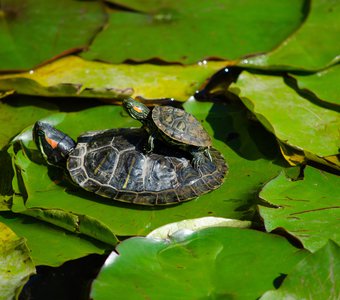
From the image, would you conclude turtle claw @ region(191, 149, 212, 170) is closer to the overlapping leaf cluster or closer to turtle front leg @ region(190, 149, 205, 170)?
turtle front leg @ region(190, 149, 205, 170)

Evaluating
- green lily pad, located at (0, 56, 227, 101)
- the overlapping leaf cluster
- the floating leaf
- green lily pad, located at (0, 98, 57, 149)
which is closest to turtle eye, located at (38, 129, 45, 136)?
the overlapping leaf cluster

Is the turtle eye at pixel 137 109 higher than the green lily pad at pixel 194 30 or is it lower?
lower

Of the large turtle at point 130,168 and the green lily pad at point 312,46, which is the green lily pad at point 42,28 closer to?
the large turtle at point 130,168

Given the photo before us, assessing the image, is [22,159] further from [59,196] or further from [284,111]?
[284,111]

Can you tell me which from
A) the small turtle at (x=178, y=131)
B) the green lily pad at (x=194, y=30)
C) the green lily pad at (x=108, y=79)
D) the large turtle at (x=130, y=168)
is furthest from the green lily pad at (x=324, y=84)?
the small turtle at (x=178, y=131)

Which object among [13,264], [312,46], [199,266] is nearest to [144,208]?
[199,266]

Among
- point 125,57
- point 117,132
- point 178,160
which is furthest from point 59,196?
point 125,57
